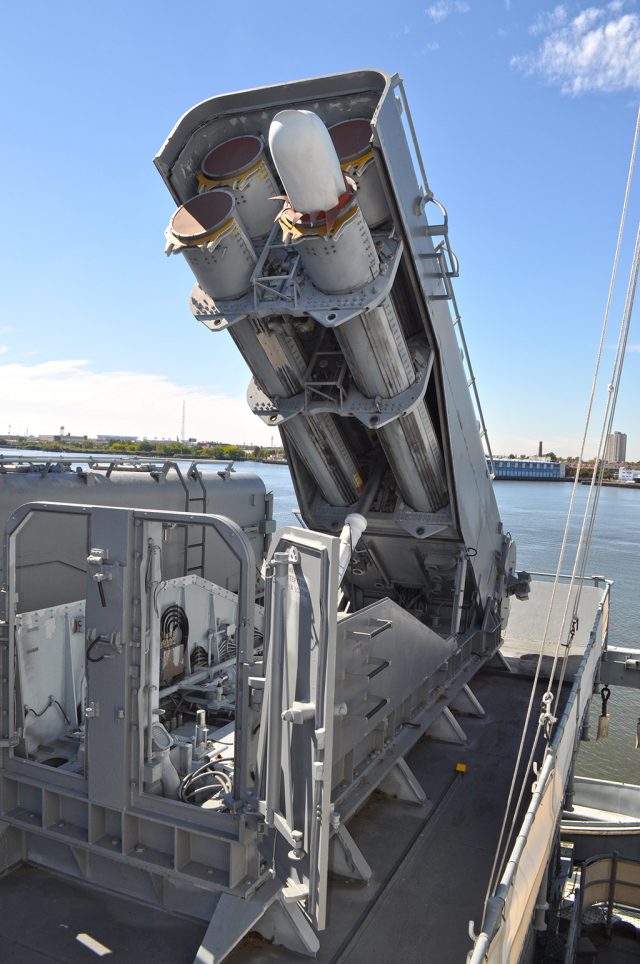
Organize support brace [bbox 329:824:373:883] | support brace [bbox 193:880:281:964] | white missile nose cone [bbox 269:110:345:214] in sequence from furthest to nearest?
support brace [bbox 329:824:373:883], white missile nose cone [bbox 269:110:345:214], support brace [bbox 193:880:281:964]

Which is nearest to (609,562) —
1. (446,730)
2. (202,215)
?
(446,730)

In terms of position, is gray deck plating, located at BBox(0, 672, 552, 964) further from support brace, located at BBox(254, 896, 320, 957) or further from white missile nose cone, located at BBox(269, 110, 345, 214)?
white missile nose cone, located at BBox(269, 110, 345, 214)

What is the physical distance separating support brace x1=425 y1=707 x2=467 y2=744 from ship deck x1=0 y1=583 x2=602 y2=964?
1.81ft

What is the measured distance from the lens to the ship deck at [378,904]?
3598 millimetres

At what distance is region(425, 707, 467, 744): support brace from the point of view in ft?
22.0

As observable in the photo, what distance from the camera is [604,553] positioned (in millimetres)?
33156

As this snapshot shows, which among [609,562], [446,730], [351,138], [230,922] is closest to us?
[230,922]

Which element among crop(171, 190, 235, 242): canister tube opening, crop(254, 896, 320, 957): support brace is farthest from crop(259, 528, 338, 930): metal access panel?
crop(171, 190, 235, 242): canister tube opening

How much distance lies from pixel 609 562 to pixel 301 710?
30314 millimetres

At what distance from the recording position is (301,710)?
303 centimetres

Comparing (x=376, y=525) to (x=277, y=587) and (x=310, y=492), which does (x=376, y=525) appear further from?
(x=277, y=587)

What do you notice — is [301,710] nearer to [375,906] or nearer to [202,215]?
[375,906]

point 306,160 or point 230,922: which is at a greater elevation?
point 306,160

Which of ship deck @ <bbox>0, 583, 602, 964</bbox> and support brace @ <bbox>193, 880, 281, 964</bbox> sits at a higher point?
support brace @ <bbox>193, 880, 281, 964</bbox>
